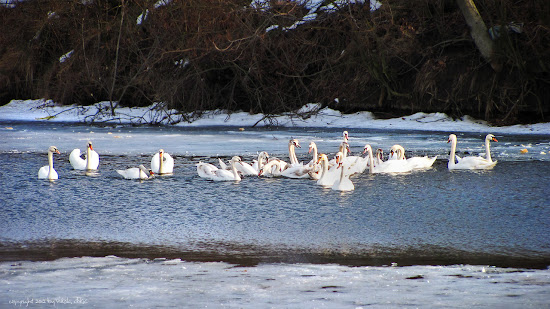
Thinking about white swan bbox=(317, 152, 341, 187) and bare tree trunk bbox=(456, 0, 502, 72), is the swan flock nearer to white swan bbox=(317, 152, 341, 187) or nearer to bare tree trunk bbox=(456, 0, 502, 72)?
white swan bbox=(317, 152, 341, 187)

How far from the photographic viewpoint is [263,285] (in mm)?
4344

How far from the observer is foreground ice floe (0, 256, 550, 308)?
13.0 ft

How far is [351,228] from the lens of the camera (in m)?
6.48

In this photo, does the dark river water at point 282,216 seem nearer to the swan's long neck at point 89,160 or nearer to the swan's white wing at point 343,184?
the swan's white wing at point 343,184

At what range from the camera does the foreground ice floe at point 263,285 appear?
3947 millimetres

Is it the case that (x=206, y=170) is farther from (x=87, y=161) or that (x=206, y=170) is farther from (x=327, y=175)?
(x=87, y=161)

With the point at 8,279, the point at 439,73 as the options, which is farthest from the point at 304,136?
the point at 8,279

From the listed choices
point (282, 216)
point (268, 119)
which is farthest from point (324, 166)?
point (268, 119)

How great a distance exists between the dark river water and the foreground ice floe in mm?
384

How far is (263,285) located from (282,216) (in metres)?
2.75

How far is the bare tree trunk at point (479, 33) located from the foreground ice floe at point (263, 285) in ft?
53.0

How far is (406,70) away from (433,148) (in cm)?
921

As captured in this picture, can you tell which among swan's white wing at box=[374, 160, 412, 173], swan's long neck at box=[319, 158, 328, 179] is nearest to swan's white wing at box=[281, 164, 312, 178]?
swan's long neck at box=[319, 158, 328, 179]

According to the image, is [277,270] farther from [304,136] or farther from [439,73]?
[439,73]
